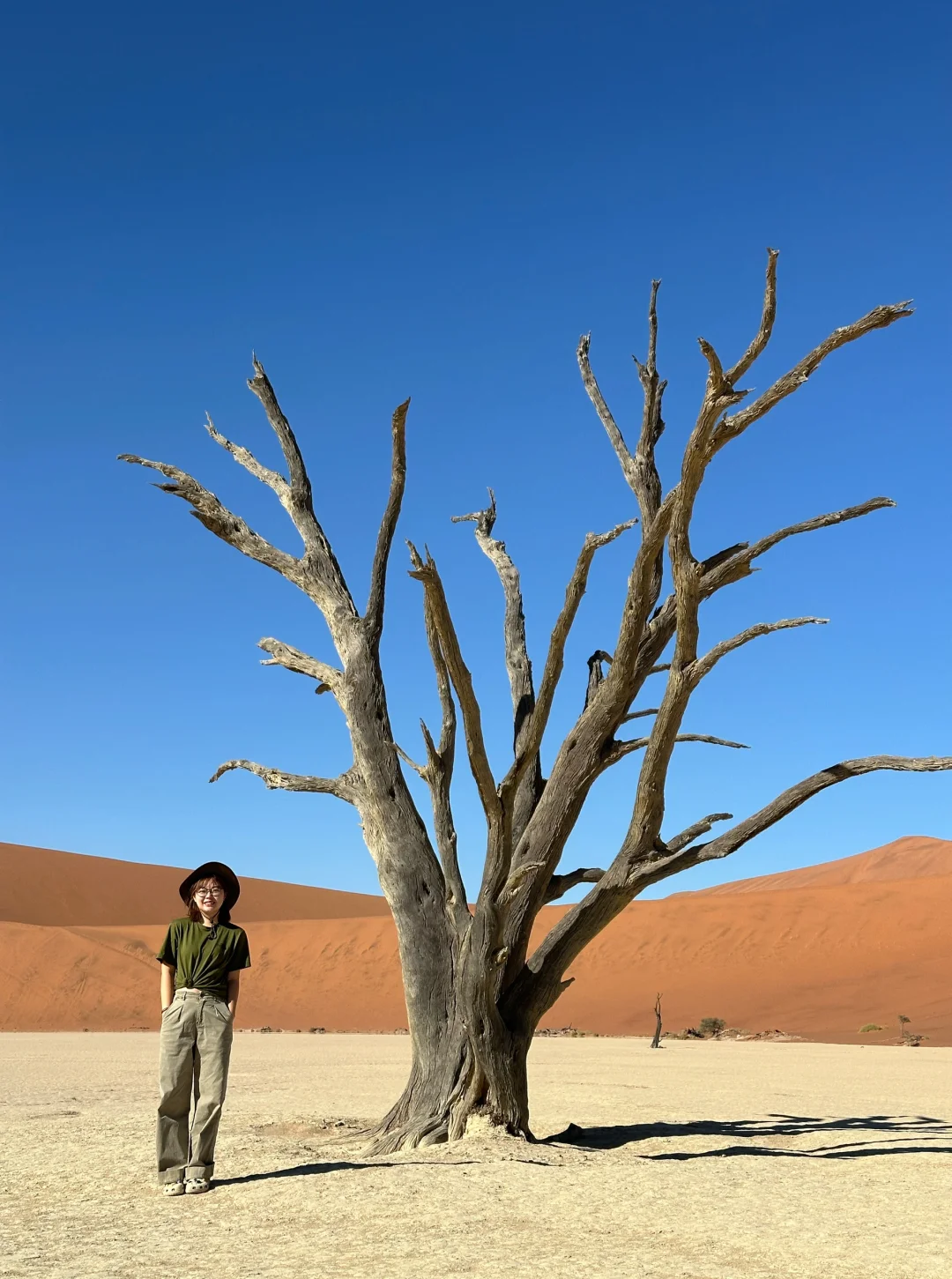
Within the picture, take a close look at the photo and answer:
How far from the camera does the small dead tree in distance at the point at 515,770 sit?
7555 millimetres

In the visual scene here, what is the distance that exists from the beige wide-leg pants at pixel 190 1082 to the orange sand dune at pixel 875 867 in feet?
282

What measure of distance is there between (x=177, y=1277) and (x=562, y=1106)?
24.0 ft

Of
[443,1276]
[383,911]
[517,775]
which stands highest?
[383,911]

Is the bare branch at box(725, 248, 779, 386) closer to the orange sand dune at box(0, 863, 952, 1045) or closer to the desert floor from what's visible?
the desert floor

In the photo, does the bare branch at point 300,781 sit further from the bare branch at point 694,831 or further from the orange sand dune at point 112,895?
the orange sand dune at point 112,895

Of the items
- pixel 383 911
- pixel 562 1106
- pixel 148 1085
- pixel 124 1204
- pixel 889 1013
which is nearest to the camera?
pixel 124 1204

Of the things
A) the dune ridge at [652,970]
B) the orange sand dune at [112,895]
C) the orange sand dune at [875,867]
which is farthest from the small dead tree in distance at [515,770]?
the orange sand dune at [875,867]

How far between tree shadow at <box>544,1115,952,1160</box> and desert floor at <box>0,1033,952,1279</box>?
0.04 metres

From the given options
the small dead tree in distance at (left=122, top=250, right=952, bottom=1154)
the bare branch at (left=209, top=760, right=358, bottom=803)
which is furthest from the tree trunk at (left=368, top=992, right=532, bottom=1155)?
the bare branch at (left=209, top=760, right=358, bottom=803)

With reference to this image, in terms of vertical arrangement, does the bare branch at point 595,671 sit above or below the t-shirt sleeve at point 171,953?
above

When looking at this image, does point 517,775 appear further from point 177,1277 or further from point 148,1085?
point 148,1085

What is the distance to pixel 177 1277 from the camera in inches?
173

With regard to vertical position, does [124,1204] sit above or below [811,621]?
below

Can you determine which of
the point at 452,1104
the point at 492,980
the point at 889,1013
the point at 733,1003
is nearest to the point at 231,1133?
the point at 452,1104
